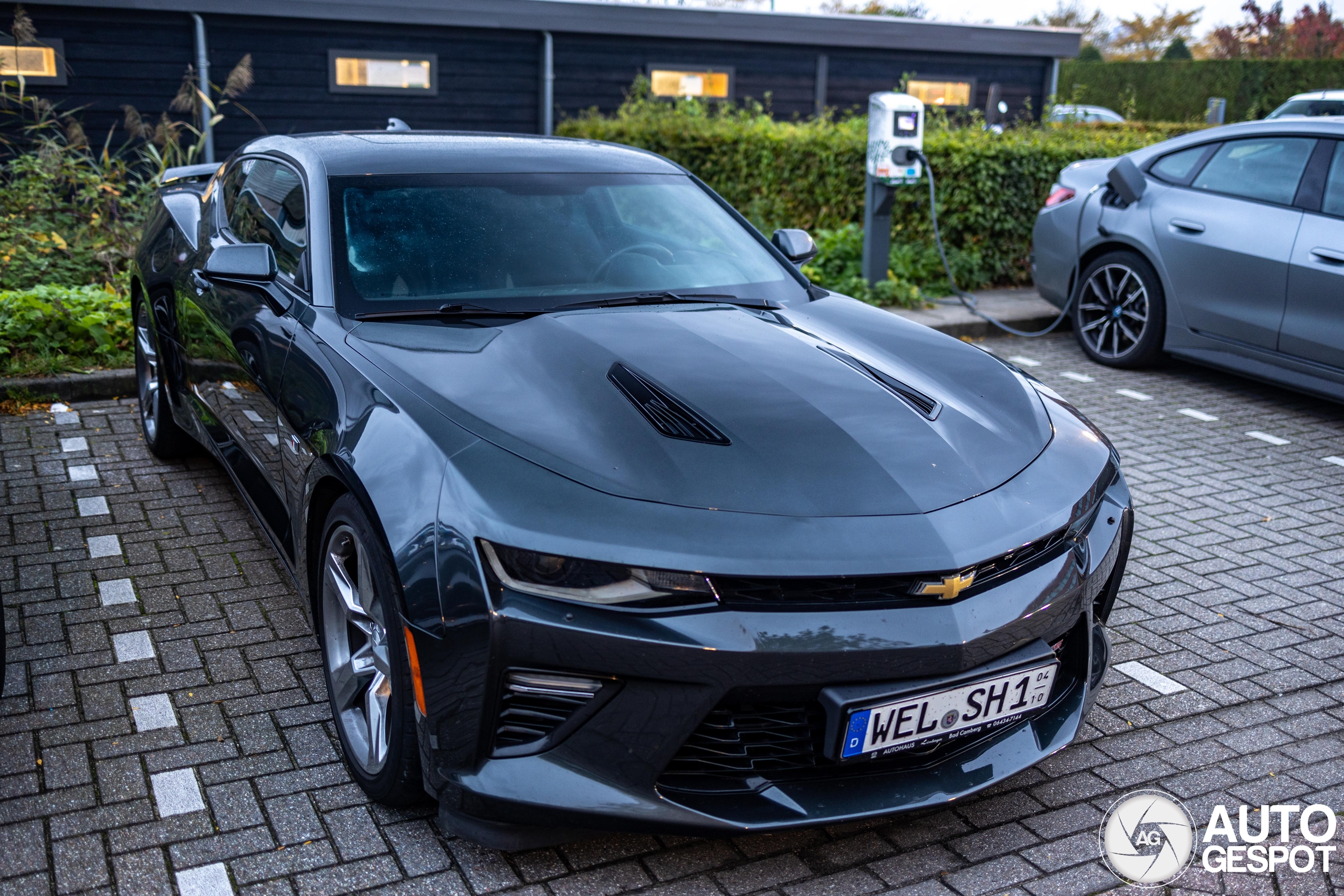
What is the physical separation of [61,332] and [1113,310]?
6.40 m

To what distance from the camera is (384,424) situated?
8.48 feet

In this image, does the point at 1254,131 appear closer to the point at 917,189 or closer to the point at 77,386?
the point at 917,189

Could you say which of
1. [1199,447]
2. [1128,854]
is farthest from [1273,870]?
[1199,447]

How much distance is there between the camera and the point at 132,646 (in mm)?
3430

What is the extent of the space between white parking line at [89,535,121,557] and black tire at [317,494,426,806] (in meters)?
1.56

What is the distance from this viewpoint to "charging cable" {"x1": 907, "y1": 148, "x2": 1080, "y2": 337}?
25.5 feet

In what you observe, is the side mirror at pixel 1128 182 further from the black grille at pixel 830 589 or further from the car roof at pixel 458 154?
the black grille at pixel 830 589

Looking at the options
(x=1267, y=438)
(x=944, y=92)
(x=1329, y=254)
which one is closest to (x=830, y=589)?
(x=1267, y=438)

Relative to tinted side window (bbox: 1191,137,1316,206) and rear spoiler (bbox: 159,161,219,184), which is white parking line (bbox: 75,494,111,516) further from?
tinted side window (bbox: 1191,137,1316,206)

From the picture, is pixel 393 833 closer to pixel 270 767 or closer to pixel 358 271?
pixel 270 767

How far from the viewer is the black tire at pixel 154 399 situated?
4.87 m

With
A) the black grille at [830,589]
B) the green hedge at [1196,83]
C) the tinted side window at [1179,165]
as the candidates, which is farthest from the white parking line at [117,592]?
the green hedge at [1196,83]

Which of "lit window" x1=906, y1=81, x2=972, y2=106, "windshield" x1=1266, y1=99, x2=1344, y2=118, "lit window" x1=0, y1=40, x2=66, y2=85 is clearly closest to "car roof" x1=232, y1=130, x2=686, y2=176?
"windshield" x1=1266, y1=99, x2=1344, y2=118

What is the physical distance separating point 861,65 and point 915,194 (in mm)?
7994
